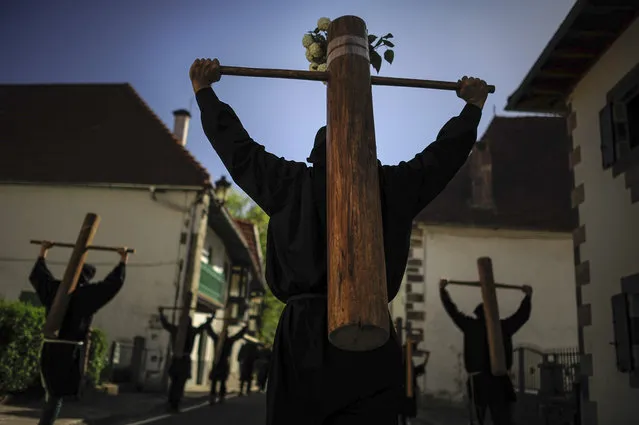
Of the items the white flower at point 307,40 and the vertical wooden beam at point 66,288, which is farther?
the vertical wooden beam at point 66,288

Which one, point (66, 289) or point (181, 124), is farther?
point (181, 124)

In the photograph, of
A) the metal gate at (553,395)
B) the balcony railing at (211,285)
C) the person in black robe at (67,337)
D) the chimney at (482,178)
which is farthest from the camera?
the balcony railing at (211,285)

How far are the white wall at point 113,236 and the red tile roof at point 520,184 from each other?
7.34 meters

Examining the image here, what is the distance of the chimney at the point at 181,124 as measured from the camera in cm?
2312

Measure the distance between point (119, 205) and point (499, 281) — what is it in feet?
37.1

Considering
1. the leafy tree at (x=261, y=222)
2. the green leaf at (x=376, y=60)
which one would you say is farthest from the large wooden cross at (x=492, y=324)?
the leafy tree at (x=261, y=222)

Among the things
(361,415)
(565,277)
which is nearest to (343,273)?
(361,415)

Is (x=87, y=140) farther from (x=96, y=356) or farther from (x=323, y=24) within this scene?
(x=323, y=24)

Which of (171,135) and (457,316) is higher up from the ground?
(171,135)

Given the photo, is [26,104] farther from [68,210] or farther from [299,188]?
[299,188]

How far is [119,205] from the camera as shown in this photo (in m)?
17.4

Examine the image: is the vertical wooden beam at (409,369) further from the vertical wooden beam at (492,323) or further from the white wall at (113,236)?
the white wall at (113,236)

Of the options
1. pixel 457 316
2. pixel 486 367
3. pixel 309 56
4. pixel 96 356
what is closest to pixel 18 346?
pixel 96 356

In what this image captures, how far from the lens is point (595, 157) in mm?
8031
